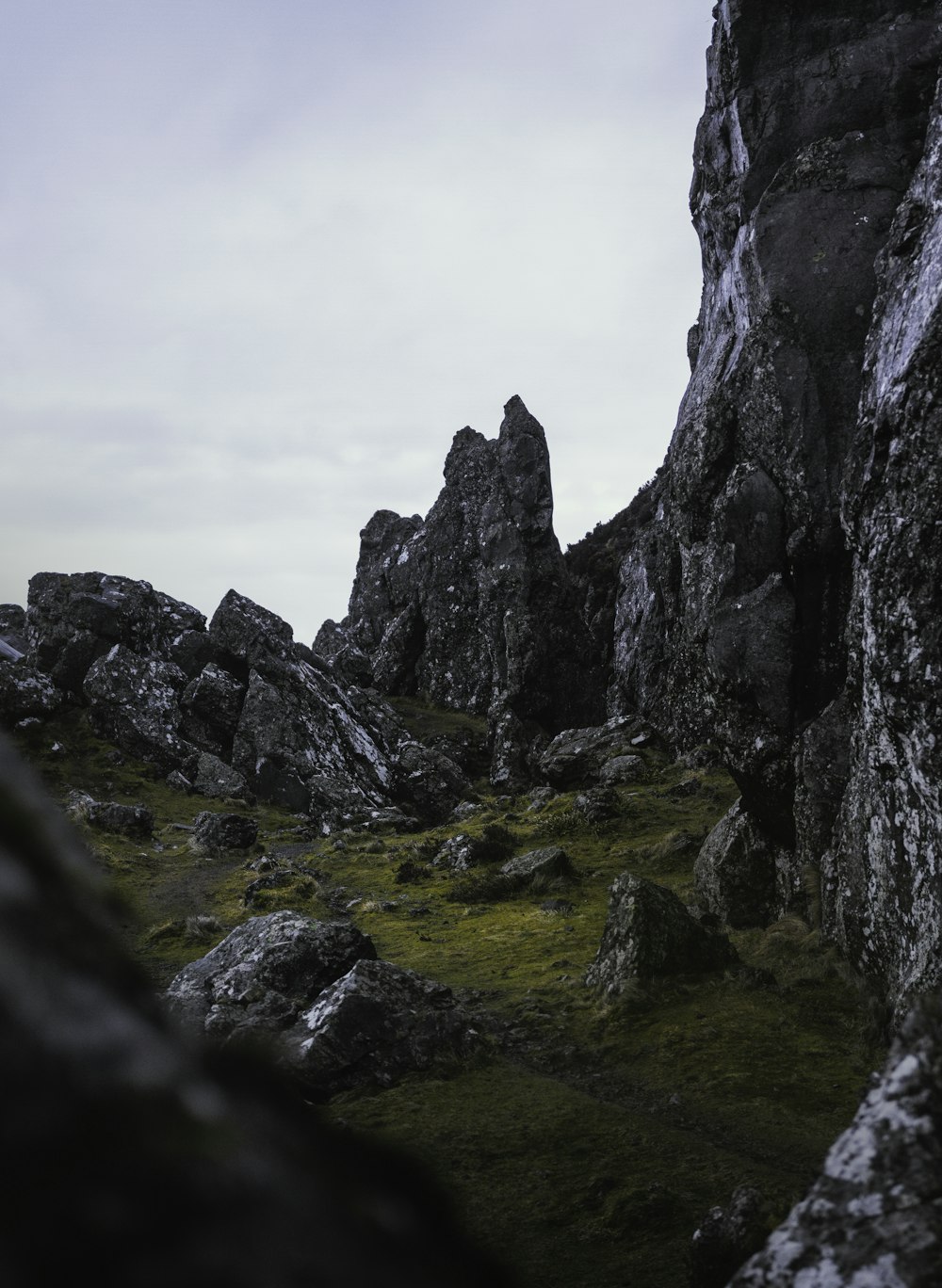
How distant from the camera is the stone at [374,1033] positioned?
12438 millimetres

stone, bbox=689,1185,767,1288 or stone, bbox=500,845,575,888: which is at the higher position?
stone, bbox=500,845,575,888

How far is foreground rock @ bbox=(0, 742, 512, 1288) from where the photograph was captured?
1926 millimetres

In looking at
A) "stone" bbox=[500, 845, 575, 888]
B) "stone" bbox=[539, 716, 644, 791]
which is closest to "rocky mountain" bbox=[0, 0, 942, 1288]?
"stone" bbox=[500, 845, 575, 888]

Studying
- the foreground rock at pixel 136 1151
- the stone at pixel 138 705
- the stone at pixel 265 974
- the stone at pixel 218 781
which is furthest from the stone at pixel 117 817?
the foreground rock at pixel 136 1151

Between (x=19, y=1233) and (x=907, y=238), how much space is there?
1762 cm

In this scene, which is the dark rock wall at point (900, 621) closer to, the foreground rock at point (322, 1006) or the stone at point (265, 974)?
the foreground rock at point (322, 1006)

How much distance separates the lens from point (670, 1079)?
12.4 m

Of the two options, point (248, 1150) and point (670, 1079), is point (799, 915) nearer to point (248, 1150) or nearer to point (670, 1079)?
point (670, 1079)

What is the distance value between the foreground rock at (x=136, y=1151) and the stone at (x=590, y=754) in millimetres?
38391

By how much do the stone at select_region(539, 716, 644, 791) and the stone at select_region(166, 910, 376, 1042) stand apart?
85.0 feet

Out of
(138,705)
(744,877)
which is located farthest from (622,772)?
(138,705)

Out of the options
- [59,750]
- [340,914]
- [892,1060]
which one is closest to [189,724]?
[59,750]

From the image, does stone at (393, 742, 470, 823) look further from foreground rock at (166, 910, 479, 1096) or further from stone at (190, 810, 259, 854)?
foreground rock at (166, 910, 479, 1096)

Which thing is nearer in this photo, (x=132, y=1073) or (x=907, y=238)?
(x=132, y=1073)
